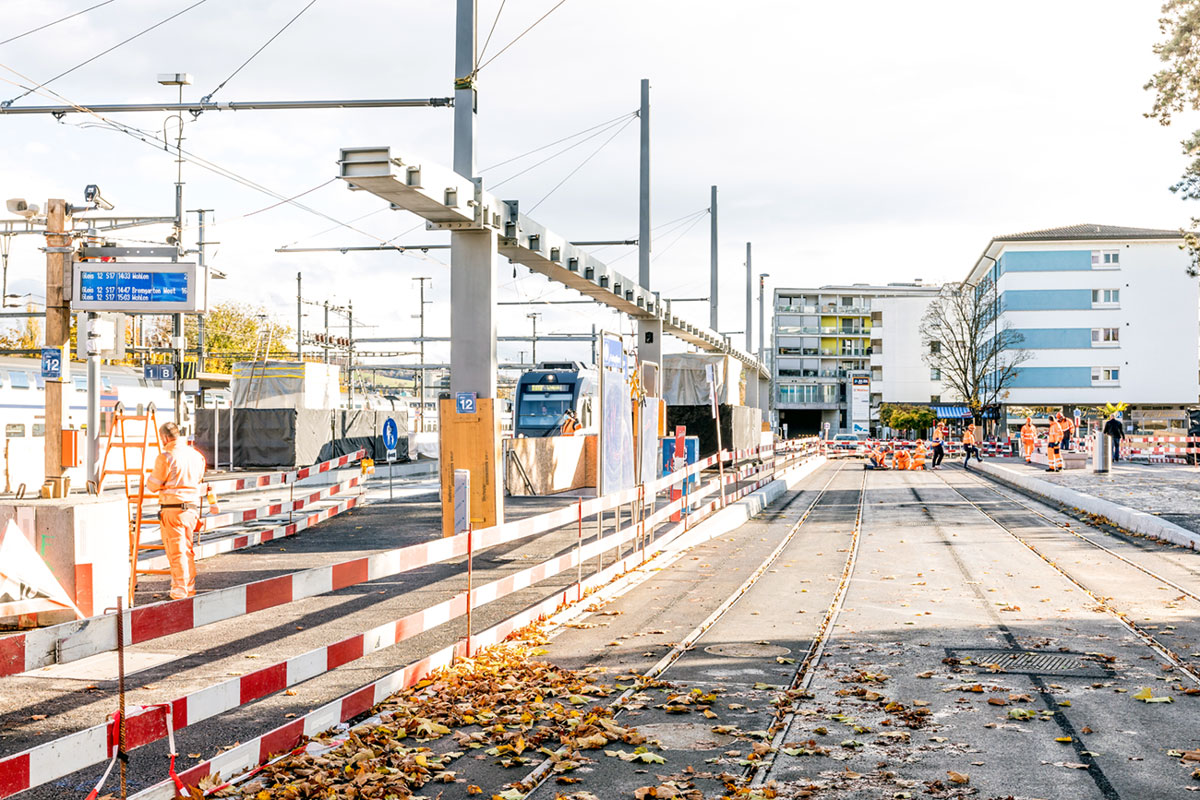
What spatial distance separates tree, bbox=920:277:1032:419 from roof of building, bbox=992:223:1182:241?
501 cm

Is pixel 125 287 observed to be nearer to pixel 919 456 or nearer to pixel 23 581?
pixel 23 581

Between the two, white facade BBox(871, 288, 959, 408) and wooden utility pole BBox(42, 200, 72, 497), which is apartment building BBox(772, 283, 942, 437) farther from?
wooden utility pole BBox(42, 200, 72, 497)

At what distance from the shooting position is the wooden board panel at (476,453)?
16.3 m

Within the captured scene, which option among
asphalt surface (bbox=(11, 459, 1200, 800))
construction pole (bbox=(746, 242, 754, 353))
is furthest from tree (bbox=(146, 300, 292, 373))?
asphalt surface (bbox=(11, 459, 1200, 800))

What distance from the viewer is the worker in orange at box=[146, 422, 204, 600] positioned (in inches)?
455

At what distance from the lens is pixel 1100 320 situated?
8150 centimetres

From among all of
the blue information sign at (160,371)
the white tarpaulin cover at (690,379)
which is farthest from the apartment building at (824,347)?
the blue information sign at (160,371)

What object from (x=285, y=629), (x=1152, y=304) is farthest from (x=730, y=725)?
(x=1152, y=304)

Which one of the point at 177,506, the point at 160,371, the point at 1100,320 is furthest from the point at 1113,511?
the point at 1100,320

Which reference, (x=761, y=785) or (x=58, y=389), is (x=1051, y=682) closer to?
(x=761, y=785)

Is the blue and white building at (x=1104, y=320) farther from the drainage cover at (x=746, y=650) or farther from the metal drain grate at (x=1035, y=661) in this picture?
the drainage cover at (x=746, y=650)

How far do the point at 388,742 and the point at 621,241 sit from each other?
27.3m

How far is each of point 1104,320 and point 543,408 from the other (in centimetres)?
6008

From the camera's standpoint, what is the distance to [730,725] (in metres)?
6.58
